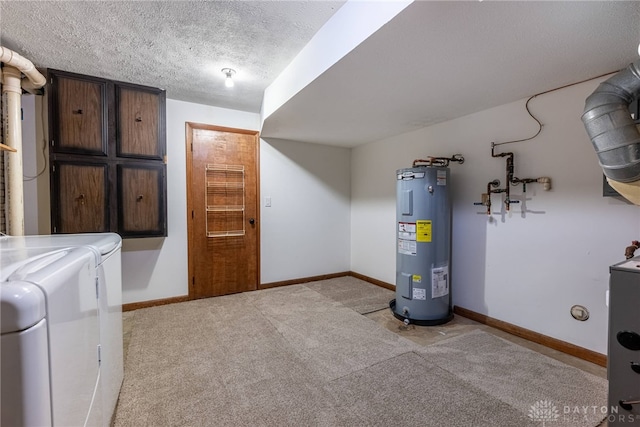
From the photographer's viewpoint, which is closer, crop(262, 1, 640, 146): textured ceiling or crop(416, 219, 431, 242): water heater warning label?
crop(262, 1, 640, 146): textured ceiling

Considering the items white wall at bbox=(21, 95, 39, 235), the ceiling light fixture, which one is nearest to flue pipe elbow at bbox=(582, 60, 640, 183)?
the ceiling light fixture

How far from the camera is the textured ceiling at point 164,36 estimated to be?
166 cm

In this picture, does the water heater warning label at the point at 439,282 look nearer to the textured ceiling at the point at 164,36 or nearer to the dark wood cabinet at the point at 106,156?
the textured ceiling at the point at 164,36

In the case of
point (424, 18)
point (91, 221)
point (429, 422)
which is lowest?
point (429, 422)

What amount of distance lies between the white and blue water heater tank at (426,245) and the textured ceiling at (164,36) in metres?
1.57

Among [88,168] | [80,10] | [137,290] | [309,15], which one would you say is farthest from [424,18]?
[137,290]

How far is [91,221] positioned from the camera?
2391 mm

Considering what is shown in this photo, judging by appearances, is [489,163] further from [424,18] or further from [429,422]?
[429,422]

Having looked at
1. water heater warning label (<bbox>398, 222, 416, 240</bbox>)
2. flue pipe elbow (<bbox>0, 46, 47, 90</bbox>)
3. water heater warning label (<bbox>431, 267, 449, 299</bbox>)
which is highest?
flue pipe elbow (<bbox>0, 46, 47, 90</bbox>)

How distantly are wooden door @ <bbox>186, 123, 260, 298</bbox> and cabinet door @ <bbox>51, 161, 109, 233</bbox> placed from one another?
3.00ft

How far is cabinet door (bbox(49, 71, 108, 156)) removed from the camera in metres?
2.24

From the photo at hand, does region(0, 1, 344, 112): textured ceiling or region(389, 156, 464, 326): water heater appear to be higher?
region(0, 1, 344, 112): textured ceiling

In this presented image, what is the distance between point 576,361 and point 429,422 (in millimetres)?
1392

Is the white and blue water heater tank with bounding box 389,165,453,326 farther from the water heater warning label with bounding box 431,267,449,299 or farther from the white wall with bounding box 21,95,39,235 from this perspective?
the white wall with bounding box 21,95,39,235
